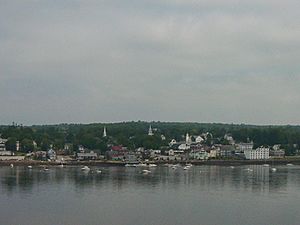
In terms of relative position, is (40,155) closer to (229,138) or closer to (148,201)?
(229,138)

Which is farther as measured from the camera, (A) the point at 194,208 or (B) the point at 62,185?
(B) the point at 62,185

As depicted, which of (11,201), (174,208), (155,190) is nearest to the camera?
(174,208)

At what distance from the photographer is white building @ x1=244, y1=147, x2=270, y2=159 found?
50.8 m

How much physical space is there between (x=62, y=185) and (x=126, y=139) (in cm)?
2959

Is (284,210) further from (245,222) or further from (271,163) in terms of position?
(271,163)

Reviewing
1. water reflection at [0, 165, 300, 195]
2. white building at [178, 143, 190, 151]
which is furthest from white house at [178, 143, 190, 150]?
water reflection at [0, 165, 300, 195]

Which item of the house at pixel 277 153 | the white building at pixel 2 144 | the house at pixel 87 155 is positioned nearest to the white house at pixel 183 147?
the house at pixel 277 153

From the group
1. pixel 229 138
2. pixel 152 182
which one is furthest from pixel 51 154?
pixel 152 182

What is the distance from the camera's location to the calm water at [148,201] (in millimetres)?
16531

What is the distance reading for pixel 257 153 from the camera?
51.1 meters

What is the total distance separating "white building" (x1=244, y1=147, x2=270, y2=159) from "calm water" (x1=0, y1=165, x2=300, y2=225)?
21551 millimetres

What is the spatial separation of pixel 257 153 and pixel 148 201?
3248cm

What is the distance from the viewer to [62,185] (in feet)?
85.2

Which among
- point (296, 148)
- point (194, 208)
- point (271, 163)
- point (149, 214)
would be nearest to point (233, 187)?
point (194, 208)
